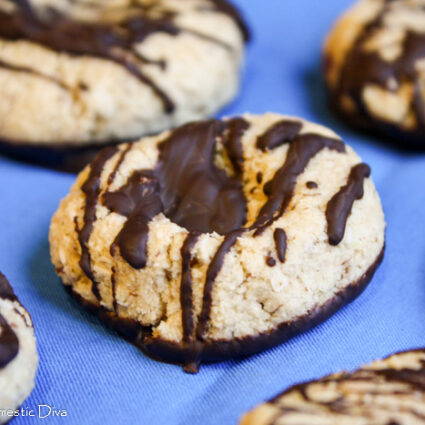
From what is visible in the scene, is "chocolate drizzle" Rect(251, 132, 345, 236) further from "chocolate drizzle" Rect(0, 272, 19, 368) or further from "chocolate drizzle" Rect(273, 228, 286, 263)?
"chocolate drizzle" Rect(0, 272, 19, 368)

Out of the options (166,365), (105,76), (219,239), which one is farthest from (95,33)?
(166,365)

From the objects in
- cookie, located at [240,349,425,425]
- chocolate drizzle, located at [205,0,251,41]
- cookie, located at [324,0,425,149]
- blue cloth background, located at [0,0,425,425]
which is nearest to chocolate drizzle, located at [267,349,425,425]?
cookie, located at [240,349,425,425]

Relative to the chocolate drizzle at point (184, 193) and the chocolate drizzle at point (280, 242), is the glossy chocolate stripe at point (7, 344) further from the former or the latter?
the chocolate drizzle at point (280, 242)

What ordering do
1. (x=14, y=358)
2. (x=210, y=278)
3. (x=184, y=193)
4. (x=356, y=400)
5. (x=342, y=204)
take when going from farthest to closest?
1. (x=184, y=193)
2. (x=342, y=204)
3. (x=210, y=278)
4. (x=14, y=358)
5. (x=356, y=400)

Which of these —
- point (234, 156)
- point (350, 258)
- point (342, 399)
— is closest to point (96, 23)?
point (234, 156)

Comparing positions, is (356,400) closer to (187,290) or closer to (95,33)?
(187,290)

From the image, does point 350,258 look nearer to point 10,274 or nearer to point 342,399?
point 342,399
